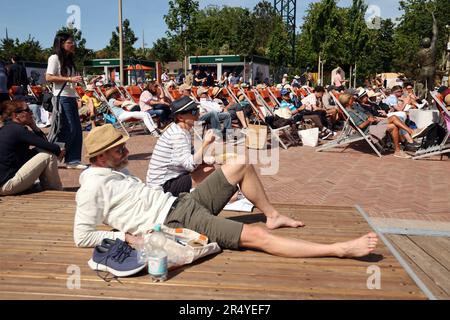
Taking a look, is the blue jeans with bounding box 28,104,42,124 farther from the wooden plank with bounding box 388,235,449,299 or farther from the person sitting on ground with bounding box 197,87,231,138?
the wooden plank with bounding box 388,235,449,299

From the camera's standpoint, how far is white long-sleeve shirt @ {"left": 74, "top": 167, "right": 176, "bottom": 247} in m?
2.77

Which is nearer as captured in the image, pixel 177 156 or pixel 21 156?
pixel 177 156

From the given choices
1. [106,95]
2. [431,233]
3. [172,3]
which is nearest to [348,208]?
[431,233]

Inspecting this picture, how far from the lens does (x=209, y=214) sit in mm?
2949

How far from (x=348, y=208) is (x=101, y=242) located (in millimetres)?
2110

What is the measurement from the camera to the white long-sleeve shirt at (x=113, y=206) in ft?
9.08

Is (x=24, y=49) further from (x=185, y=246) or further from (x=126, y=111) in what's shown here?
(x=185, y=246)

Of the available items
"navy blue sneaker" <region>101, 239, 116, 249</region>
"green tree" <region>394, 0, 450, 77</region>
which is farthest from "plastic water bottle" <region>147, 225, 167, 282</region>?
"green tree" <region>394, 0, 450, 77</region>

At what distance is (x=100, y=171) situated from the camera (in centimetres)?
284

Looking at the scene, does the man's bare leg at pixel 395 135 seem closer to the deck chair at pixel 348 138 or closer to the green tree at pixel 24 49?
the deck chair at pixel 348 138

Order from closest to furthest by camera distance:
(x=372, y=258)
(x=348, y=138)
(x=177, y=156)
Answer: (x=372, y=258) → (x=177, y=156) → (x=348, y=138)

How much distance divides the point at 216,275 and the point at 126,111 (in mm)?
8777

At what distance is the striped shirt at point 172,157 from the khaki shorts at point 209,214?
0.69 metres

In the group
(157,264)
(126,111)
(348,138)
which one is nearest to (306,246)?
(157,264)
